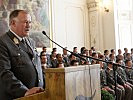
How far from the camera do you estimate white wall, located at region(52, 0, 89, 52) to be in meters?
8.35

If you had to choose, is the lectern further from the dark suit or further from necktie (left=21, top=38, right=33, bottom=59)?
necktie (left=21, top=38, right=33, bottom=59)

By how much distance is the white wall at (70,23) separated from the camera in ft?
27.4

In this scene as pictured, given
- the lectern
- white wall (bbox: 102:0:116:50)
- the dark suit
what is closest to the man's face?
the dark suit

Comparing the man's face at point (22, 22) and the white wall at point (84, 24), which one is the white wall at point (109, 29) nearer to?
the white wall at point (84, 24)

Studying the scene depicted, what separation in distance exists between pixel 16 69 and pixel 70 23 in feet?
23.6

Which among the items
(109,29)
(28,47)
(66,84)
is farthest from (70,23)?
(66,84)

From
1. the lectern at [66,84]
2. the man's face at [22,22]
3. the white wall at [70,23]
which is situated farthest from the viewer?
the white wall at [70,23]

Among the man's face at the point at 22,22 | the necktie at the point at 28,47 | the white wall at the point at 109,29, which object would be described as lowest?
the necktie at the point at 28,47

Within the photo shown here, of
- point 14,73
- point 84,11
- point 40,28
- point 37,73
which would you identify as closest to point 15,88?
point 14,73

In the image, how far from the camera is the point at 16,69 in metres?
1.79

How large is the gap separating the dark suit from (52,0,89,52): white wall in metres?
6.18

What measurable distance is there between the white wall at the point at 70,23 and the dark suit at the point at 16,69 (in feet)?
20.3

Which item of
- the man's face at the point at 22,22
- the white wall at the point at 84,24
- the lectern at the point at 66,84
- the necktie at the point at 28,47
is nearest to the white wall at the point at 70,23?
the white wall at the point at 84,24

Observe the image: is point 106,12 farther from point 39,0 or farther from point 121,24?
point 39,0
